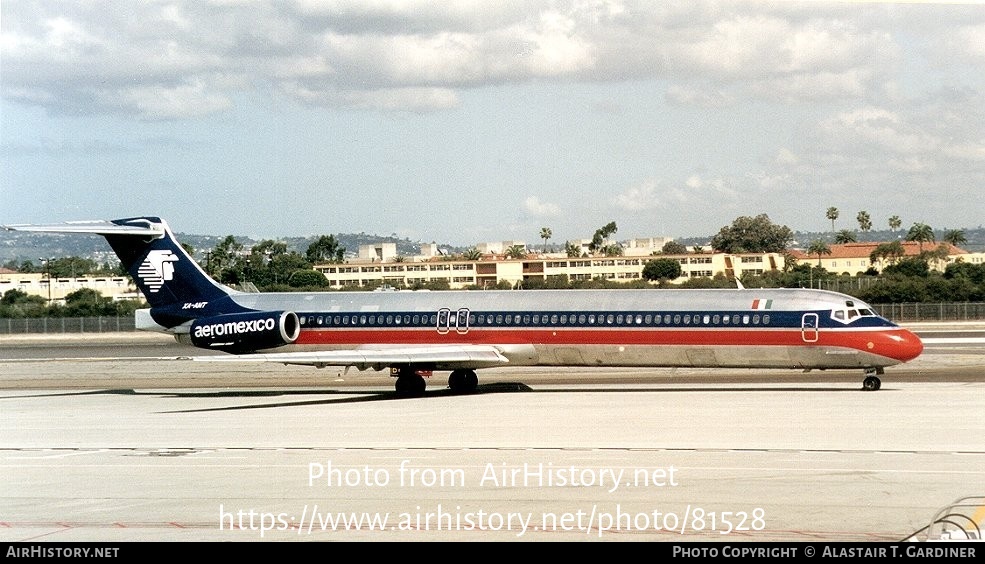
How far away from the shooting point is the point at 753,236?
7003 inches

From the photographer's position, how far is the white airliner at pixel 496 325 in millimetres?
33000

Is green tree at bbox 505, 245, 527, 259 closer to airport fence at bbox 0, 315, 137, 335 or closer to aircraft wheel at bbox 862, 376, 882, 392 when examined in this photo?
airport fence at bbox 0, 315, 137, 335

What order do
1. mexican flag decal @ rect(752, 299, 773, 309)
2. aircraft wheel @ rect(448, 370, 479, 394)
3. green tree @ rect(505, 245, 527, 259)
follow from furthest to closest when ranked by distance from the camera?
Result: green tree @ rect(505, 245, 527, 259) → aircraft wheel @ rect(448, 370, 479, 394) → mexican flag decal @ rect(752, 299, 773, 309)

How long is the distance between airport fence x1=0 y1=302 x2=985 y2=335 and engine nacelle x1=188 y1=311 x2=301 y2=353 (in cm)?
4991

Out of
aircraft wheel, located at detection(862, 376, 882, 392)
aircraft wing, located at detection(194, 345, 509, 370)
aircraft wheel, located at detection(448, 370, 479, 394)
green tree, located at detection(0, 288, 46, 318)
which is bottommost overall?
green tree, located at detection(0, 288, 46, 318)

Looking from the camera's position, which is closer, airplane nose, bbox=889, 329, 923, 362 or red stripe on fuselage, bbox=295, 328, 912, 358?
airplane nose, bbox=889, 329, 923, 362

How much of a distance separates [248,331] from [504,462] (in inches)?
749

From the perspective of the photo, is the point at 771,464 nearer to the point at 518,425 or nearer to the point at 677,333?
the point at 518,425

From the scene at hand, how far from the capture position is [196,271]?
4003 cm

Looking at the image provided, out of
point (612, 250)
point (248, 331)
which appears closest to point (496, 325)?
point (248, 331)

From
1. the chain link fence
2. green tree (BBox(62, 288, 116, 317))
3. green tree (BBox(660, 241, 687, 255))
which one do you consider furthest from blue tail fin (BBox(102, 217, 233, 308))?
green tree (BBox(660, 241, 687, 255))

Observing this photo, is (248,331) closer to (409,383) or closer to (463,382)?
(409,383)

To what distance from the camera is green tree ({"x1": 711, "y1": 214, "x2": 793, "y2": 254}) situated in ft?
581

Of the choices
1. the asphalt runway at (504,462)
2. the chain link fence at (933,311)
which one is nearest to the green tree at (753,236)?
the chain link fence at (933,311)
